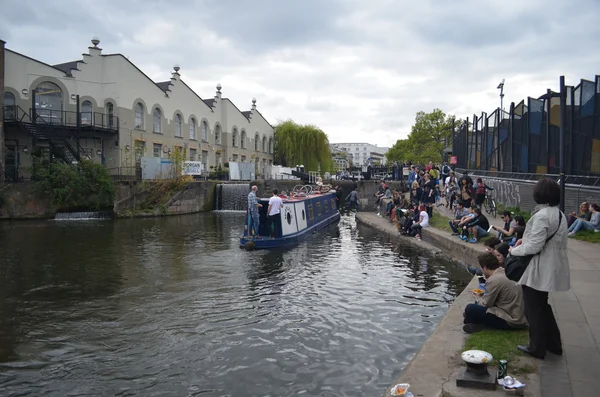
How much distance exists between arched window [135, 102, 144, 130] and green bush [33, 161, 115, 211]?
7392mm

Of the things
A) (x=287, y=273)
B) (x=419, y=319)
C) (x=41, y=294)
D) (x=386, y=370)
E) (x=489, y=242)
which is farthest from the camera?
(x=287, y=273)

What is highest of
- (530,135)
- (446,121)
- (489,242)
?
(446,121)

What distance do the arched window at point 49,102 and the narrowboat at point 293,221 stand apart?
1770 cm

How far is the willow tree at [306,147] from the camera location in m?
48.3

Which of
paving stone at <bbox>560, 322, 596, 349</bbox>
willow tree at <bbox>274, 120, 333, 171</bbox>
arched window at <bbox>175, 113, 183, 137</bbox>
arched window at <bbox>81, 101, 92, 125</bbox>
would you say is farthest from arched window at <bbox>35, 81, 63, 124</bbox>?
paving stone at <bbox>560, 322, 596, 349</bbox>

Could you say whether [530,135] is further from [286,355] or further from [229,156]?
[229,156]

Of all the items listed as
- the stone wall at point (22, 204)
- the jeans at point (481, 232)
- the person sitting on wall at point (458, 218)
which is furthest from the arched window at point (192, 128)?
the jeans at point (481, 232)

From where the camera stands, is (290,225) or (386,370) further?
(290,225)

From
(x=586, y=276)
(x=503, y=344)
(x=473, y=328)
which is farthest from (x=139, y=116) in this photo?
(x=503, y=344)

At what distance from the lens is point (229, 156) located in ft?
147

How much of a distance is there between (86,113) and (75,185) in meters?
7.32

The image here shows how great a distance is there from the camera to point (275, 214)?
15.4 meters

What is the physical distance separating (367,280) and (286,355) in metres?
4.51

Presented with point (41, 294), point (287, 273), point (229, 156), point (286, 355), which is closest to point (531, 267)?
point (286, 355)
